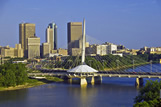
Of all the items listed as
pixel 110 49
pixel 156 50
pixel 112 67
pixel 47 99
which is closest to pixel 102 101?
pixel 47 99

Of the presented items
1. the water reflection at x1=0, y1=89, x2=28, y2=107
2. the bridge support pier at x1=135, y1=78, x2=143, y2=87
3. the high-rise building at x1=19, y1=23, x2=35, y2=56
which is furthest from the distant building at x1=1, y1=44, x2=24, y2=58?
the water reflection at x1=0, y1=89, x2=28, y2=107

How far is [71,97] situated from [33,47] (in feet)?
340

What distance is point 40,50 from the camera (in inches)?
5714

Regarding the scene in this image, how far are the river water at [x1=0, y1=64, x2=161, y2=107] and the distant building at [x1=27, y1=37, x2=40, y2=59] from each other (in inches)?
3691

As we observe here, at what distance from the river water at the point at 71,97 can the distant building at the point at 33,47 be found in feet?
308

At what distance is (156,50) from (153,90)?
10556 cm

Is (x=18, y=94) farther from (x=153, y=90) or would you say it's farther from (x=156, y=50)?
(x=156, y=50)

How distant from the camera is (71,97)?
30625 mm

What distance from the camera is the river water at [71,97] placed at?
27.2 m

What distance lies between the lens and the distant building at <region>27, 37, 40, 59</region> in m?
130

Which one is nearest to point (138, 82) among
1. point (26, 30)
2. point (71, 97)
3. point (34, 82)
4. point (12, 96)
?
point (71, 97)

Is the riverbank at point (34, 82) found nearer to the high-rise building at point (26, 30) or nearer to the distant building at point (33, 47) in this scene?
the distant building at point (33, 47)

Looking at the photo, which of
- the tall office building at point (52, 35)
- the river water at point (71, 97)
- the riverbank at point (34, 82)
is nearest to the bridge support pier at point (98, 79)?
the riverbank at point (34, 82)

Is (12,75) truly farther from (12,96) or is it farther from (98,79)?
(98,79)
